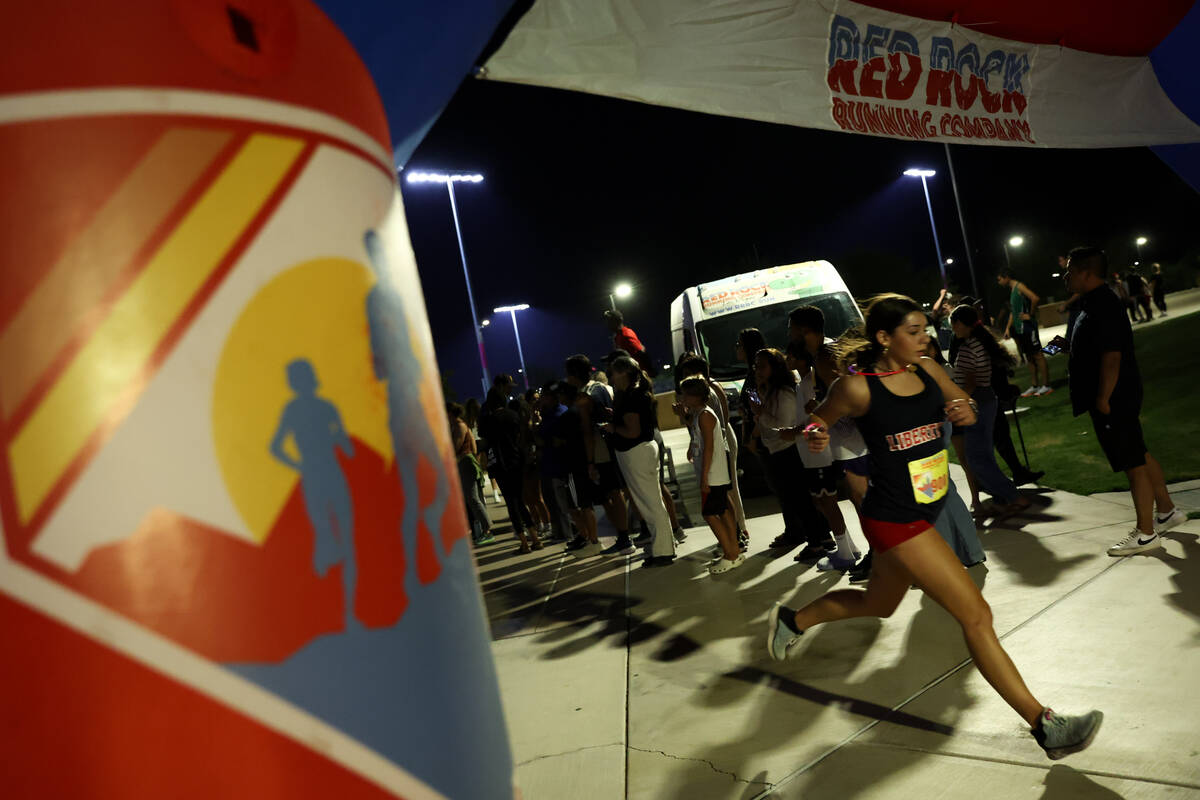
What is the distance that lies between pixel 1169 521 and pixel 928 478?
298cm

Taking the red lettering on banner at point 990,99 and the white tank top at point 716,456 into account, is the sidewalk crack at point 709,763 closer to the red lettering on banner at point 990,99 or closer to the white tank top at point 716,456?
the white tank top at point 716,456

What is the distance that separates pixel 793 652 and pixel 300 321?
404 cm

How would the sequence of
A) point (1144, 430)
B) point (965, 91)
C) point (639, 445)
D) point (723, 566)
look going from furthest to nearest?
point (1144, 430) → point (639, 445) → point (723, 566) → point (965, 91)

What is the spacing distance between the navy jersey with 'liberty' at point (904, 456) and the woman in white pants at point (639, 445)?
3891mm

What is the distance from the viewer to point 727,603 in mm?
6129

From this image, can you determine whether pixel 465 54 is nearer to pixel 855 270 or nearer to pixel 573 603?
pixel 573 603

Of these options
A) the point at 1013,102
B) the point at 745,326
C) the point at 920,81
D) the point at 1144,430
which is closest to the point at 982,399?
the point at 1013,102

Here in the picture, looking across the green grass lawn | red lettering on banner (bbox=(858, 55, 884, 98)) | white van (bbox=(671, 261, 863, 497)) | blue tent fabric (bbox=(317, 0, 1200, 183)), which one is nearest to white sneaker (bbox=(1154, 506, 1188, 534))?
the green grass lawn

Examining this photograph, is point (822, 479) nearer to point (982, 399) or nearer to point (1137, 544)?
point (982, 399)

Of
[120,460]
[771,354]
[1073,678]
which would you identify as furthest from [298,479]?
[771,354]

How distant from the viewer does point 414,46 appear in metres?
2.48

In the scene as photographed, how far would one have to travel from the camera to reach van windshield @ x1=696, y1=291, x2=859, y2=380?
431 inches

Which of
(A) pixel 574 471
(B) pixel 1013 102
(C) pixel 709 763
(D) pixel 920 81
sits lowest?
(C) pixel 709 763

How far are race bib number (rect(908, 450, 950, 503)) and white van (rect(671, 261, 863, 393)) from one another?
23.9ft
